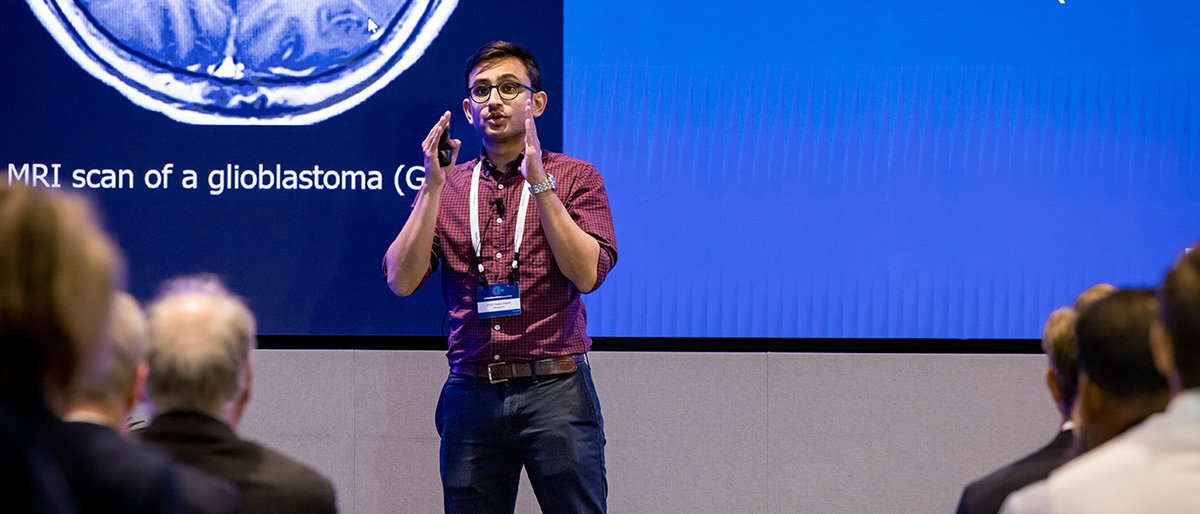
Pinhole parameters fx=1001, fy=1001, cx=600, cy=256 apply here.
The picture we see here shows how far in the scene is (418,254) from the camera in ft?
9.28

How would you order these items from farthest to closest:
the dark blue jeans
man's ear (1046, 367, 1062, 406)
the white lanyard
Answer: the white lanyard → the dark blue jeans → man's ear (1046, 367, 1062, 406)

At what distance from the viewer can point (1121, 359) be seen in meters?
1.43

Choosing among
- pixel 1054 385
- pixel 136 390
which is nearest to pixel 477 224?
pixel 136 390

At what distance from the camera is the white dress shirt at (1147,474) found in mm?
1163

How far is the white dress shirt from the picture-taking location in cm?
116

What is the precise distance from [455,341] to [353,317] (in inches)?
31.6

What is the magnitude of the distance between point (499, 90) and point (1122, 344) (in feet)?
6.25

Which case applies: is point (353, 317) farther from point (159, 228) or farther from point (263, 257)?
point (159, 228)

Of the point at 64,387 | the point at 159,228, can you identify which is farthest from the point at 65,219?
the point at 159,228

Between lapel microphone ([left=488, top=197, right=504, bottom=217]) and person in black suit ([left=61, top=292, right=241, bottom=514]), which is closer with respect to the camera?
person in black suit ([left=61, top=292, right=241, bottom=514])

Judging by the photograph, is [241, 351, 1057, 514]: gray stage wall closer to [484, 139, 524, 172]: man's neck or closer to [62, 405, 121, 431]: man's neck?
[484, 139, 524, 172]: man's neck

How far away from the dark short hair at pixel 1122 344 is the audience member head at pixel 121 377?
4.33ft

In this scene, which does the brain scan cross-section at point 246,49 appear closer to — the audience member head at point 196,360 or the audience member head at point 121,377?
the audience member head at point 196,360

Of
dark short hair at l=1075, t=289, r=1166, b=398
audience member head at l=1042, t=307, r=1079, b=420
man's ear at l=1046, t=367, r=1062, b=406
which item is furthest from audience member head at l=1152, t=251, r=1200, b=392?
man's ear at l=1046, t=367, r=1062, b=406
